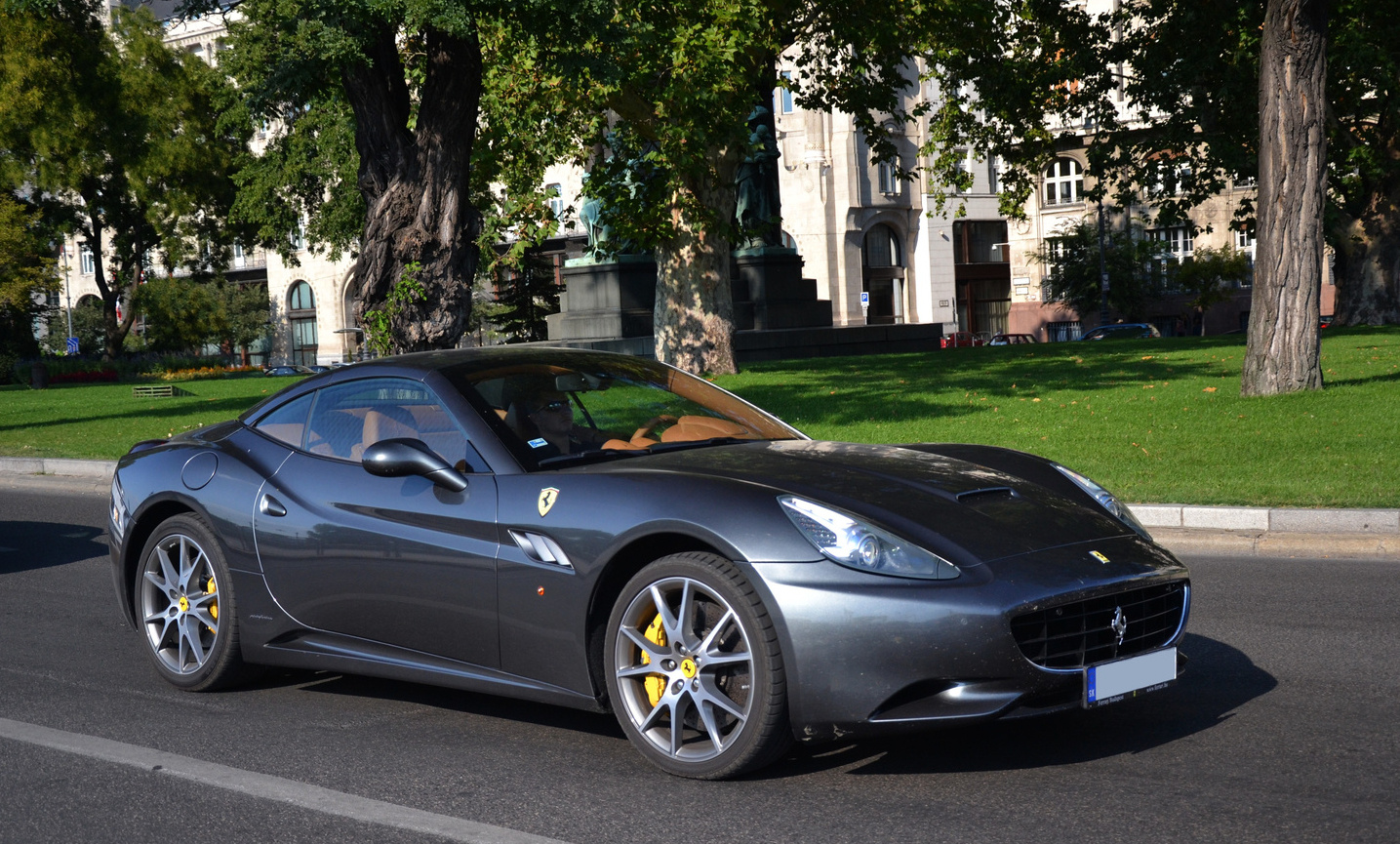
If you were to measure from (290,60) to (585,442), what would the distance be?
10345 millimetres

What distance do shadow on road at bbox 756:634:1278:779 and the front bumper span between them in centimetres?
35

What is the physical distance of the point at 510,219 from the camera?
21.2m

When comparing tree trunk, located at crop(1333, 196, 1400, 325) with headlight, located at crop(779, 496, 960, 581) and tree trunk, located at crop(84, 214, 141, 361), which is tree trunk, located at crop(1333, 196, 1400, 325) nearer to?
headlight, located at crop(779, 496, 960, 581)

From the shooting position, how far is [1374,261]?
114ft

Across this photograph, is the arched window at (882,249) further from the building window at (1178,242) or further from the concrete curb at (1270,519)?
the concrete curb at (1270,519)

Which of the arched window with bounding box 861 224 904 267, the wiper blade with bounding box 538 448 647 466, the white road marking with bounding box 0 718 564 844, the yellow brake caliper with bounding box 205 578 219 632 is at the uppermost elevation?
the arched window with bounding box 861 224 904 267

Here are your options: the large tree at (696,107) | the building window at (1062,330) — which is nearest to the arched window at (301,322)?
the building window at (1062,330)

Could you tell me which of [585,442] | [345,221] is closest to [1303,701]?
[585,442]

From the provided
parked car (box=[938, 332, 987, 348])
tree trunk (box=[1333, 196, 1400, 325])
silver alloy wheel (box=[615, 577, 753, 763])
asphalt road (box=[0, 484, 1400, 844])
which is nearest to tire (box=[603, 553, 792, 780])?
silver alloy wheel (box=[615, 577, 753, 763])

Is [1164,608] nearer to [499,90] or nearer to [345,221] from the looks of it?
[499,90]

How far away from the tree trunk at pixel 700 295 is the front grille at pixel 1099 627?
18775 mm

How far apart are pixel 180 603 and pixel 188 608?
7cm

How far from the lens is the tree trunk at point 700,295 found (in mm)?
23172

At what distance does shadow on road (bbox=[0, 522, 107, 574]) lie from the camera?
948 cm
